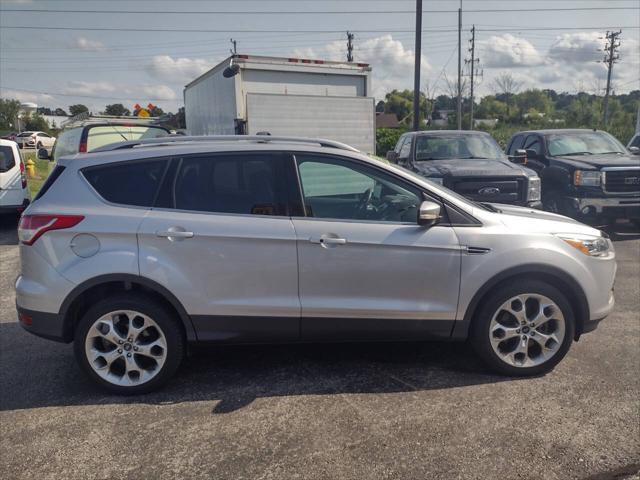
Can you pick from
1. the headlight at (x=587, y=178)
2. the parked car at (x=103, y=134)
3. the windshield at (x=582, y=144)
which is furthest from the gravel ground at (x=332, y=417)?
the windshield at (x=582, y=144)

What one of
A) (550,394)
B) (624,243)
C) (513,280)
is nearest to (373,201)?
(513,280)

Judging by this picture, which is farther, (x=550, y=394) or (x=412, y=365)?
(x=412, y=365)

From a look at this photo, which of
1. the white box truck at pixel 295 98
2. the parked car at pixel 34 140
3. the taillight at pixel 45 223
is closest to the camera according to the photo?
the taillight at pixel 45 223

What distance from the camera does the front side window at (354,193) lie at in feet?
12.9

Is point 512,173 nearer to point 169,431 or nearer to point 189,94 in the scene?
point 169,431

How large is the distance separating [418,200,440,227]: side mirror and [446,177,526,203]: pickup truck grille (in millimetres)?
4627

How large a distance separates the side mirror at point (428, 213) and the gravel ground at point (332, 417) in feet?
3.91

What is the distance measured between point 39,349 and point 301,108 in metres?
6.57

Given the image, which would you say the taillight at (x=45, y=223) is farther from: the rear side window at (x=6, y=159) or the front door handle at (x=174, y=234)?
the rear side window at (x=6, y=159)

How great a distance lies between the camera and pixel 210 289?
378cm

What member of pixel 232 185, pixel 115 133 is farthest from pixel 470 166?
pixel 115 133

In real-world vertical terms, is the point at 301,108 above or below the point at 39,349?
above

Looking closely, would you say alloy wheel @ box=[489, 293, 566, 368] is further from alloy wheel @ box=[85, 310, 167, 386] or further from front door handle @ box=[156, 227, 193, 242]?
alloy wheel @ box=[85, 310, 167, 386]

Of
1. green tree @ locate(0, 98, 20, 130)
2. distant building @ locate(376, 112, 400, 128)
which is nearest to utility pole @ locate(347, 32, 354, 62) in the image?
distant building @ locate(376, 112, 400, 128)
